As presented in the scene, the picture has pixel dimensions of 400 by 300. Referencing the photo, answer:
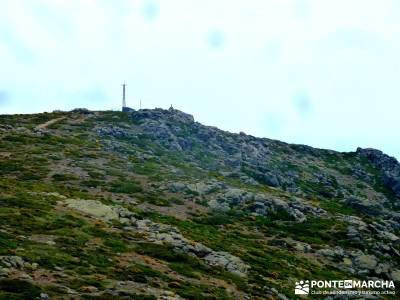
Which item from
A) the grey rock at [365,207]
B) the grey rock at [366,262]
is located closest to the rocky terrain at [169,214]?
the grey rock at [366,262]

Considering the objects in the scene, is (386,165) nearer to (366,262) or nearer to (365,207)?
(365,207)

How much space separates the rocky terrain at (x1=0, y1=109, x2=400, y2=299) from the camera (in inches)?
1549

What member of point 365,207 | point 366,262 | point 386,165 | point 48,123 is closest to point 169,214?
point 366,262

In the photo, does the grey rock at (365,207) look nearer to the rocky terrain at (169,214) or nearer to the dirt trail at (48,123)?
the rocky terrain at (169,214)

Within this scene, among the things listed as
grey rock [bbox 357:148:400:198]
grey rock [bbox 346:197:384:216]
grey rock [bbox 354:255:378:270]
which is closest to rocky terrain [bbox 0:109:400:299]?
grey rock [bbox 354:255:378:270]

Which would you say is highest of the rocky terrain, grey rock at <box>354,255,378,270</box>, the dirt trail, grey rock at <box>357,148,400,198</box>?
the dirt trail

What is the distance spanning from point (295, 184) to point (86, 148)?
52287 millimetres

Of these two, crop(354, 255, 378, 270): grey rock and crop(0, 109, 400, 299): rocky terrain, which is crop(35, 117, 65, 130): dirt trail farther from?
crop(354, 255, 378, 270): grey rock

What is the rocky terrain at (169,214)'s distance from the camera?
39344mm

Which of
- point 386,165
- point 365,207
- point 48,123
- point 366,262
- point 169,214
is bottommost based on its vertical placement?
point 366,262

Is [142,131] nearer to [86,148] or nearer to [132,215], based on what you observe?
[86,148]

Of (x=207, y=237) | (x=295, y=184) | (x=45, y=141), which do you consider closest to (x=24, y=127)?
(x=45, y=141)

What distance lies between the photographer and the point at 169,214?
69250 millimetres

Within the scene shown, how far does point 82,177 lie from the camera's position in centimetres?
7988
